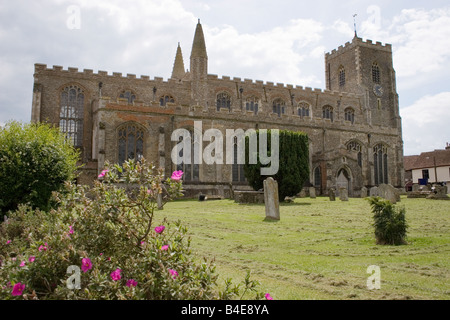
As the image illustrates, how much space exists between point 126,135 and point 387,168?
24761 millimetres

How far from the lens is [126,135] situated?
2708cm

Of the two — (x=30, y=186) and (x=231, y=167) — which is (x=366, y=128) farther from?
(x=30, y=186)

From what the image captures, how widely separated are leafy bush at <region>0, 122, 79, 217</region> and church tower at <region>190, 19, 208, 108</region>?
22.3m

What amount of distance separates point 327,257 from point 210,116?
22996 millimetres

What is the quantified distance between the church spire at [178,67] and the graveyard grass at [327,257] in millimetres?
31720

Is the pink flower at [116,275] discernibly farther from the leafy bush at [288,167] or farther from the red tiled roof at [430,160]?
the red tiled roof at [430,160]

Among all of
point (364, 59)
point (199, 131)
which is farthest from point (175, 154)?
point (364, 59)

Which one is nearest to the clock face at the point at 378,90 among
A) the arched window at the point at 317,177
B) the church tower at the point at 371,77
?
the church tower at the point at 371,77

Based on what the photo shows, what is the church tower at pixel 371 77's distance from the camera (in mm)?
43406

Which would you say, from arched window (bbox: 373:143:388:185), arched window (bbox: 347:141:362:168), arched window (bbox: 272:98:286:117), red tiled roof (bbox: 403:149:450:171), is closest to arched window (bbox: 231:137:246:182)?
arched window (bbox: 272:98:286:117)

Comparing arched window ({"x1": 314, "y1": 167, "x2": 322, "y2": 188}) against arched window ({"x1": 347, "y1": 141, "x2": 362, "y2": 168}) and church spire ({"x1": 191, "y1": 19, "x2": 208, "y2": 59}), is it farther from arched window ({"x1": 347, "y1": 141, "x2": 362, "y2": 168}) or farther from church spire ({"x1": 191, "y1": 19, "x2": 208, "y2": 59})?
church spire ({"x1": 191, "y1": 19, "x2": 208, "y2": 59})

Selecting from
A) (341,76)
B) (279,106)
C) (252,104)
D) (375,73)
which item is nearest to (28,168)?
(252,104)

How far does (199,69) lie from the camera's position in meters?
34.0

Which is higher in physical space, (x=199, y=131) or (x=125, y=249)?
(x=199, y=131)
